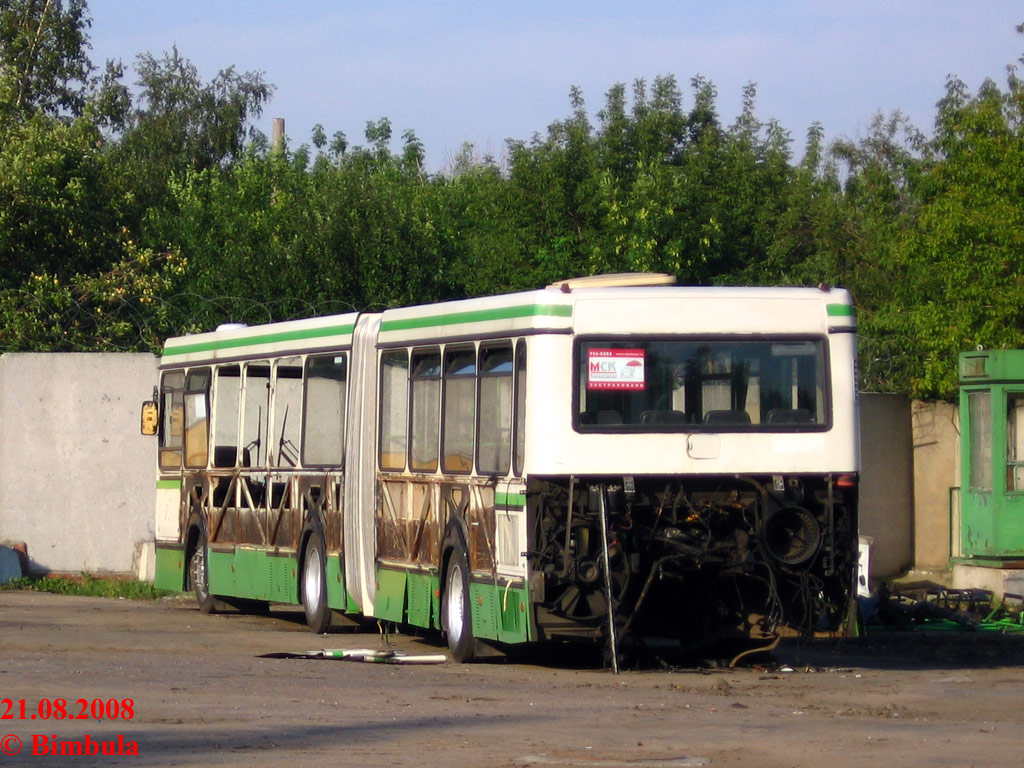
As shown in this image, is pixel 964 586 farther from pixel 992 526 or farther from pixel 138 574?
pixel 138 574

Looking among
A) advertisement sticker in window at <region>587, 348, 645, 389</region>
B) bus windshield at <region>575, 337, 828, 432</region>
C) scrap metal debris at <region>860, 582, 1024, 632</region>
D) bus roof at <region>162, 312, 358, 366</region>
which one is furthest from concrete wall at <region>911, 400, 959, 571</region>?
advertisement sticker in window at <region>587, 348, 645, 389</region>

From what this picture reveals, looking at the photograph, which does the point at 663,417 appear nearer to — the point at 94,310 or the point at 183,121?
the point at 94,310

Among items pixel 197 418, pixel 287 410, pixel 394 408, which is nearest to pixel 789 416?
pixel 394 408

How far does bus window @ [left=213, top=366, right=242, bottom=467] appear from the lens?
59.8 feet

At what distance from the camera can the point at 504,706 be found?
34.4ft

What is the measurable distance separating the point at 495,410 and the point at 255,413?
547 cm

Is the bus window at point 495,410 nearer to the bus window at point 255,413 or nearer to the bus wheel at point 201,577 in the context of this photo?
the bus window at point 255,413

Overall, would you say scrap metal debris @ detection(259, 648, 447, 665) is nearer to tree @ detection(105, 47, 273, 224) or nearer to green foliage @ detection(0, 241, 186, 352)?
green foliage @ detection(0, 241, 186, 352)

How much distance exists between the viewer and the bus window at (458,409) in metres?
13.5

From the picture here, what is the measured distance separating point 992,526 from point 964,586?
31.1 inches

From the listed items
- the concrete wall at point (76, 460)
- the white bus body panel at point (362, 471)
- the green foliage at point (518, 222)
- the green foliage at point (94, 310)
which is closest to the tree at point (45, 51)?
the green foliage at point (518, 222)

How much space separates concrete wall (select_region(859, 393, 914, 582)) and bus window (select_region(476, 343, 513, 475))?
33.2 ft

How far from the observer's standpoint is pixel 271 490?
17.4 m

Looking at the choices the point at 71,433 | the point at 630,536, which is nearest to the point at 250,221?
the point at 71,433
